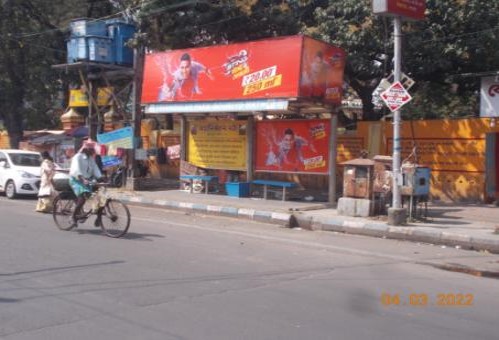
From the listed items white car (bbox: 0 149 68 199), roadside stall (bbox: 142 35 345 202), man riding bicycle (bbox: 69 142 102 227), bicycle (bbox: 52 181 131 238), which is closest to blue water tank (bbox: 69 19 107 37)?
roadside stall (bbox: 142 35 345 202)

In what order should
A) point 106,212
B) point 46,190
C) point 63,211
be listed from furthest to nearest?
1. point 46,190
2. point 63,211
3. point 106,212

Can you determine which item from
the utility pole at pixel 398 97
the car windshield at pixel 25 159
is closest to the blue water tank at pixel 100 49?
the car windshield at pixel 25 159

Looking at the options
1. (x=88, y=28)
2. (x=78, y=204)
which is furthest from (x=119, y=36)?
(x=78, y=204)

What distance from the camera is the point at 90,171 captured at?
1157 centimetres

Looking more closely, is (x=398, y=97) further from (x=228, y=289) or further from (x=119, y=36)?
(x=119, y=36)

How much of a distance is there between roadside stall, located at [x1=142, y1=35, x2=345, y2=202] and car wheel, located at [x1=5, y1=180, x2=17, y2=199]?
16.0ft

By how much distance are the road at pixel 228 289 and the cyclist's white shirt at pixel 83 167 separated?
110 cm

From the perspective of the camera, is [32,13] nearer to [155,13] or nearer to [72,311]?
[155,13]

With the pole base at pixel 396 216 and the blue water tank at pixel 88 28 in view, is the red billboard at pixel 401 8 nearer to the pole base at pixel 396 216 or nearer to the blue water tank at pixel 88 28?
the pole base at pixel 396 216

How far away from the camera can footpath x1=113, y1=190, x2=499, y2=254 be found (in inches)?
466

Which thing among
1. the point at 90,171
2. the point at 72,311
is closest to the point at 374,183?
the point at 90,171

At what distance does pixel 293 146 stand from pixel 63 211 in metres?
7.71

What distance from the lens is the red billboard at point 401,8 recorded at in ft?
40.5

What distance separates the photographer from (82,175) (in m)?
11.4
